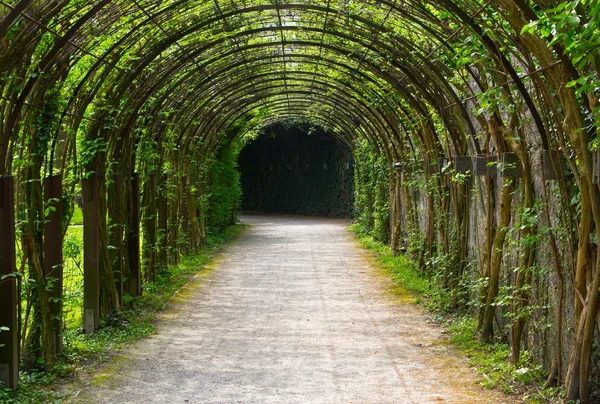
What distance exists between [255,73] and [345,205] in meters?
15.3

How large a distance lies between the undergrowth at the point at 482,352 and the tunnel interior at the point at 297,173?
54.5ft

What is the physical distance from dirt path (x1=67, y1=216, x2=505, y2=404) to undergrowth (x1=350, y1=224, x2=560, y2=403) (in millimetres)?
152

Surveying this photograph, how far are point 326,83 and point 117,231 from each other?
6.54 m

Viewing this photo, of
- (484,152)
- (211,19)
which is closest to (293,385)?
(484,152)

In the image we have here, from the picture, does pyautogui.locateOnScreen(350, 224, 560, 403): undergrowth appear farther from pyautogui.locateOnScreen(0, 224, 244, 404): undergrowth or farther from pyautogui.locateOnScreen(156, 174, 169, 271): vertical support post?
pyautogui.locateOnScreen(156, 174, 169, 271): vertical support post

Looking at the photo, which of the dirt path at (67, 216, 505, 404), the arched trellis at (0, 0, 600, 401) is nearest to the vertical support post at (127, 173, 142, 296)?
the arched trellis at (0, 0, 600, 401)

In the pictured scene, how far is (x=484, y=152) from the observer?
7621 mm

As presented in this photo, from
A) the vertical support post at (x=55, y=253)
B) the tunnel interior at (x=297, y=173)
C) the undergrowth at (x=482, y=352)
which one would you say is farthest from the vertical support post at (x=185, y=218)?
the tunnel interior at (x=297, y=173)

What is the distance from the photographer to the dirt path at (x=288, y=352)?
5.73 meters

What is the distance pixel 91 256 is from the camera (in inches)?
305

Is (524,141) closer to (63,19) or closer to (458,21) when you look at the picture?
(458,21)

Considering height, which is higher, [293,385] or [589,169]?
[589,169]

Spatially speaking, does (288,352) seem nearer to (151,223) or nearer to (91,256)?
(91,256)

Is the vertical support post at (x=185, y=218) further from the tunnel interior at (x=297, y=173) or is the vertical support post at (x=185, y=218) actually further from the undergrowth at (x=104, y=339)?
the tunnel interior at (x=297, y=173)
